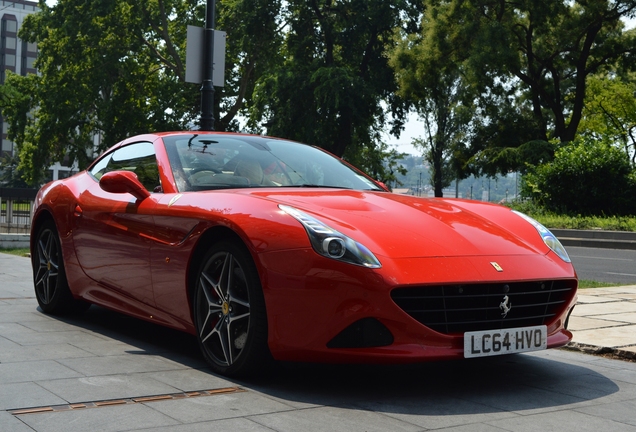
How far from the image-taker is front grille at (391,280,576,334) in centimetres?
412

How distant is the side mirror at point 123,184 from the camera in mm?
5395

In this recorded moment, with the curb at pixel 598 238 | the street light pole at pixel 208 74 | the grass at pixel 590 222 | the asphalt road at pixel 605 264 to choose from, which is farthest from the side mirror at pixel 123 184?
the grass at pixel 590 222

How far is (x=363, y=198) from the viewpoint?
5023mm

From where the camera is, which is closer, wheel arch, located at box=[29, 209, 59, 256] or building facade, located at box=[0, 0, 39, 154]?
wheel arch, located at box=[29, 209, 59, 256]

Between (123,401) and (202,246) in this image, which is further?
(202,246)

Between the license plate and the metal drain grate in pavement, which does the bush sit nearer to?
the license plate

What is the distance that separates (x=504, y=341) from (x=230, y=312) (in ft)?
4.57

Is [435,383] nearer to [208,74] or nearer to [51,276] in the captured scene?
[51,276]

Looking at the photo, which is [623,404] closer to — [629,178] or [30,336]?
[30,336]

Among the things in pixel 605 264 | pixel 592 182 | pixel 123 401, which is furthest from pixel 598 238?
pixel 123 401

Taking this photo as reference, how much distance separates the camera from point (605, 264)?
50.5ft

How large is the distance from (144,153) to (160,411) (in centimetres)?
250

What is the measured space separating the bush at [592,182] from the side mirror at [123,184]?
24062 millimetres

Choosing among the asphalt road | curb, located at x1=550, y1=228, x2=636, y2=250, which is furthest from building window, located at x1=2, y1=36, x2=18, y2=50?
the asphalt road
